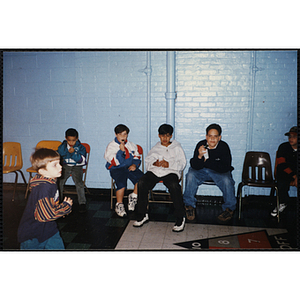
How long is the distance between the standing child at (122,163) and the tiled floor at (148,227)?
32 centimetres

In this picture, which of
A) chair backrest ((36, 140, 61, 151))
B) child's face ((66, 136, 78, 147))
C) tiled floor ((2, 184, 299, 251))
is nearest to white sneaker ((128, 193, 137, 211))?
tiled floor ((2, 184, 299, 251))

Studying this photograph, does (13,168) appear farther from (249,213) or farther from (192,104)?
(249,213)

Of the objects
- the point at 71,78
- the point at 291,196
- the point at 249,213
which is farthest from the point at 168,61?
the point at 291,196

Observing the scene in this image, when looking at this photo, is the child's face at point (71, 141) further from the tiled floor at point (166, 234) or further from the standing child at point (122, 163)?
the tiled floor at point (166, 234)

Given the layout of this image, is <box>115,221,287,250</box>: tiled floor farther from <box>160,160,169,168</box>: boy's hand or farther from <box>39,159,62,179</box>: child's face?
<box>39,159,62,179</box>: child's face

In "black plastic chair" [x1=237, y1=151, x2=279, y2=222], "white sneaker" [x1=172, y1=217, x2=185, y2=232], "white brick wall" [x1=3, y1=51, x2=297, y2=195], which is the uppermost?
"white brick wall" [x1=3, y1=51, x2=297, y2=195]

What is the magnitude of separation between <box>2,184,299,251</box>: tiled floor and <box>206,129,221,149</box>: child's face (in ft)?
3.33

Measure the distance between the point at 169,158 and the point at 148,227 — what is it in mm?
1015

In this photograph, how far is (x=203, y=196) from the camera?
4480mm

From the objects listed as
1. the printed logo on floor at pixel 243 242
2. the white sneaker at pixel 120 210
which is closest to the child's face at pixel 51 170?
the white sneaker at pixel 120 210

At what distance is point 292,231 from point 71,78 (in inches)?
159

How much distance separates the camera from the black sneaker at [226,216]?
12.2ft

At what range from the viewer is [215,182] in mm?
3871

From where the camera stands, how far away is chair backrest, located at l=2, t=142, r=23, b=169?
4543mm
